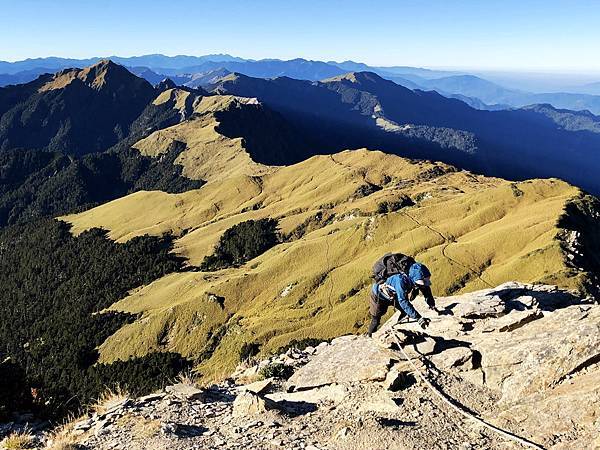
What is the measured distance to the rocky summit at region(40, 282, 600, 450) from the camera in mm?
15422

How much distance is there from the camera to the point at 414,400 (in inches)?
703

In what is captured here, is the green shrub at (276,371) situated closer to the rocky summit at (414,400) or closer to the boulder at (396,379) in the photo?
the rocky summit at (414,400)

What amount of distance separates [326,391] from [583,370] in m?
9.52

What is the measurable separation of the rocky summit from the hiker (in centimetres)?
128

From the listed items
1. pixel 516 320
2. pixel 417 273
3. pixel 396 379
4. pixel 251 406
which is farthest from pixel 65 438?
pixel 516 320

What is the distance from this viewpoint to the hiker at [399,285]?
74.1ft

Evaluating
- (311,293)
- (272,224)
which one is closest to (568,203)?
(311,293)

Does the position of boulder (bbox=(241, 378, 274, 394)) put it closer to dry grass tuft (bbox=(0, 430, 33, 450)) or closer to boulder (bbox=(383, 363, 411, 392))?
boulder (bbox=(383, 363, 411, 392))

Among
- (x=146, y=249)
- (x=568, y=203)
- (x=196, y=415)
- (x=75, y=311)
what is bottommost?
(x=75, y=311)

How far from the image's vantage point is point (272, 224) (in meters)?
178

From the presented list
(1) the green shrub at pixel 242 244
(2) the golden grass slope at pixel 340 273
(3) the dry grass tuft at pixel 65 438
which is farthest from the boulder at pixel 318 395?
(1) the green shrub at pixel 242 244

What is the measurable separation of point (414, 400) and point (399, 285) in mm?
6102

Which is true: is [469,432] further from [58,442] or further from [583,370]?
[58,442]

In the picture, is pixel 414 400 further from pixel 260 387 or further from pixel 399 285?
pixel 260 387
